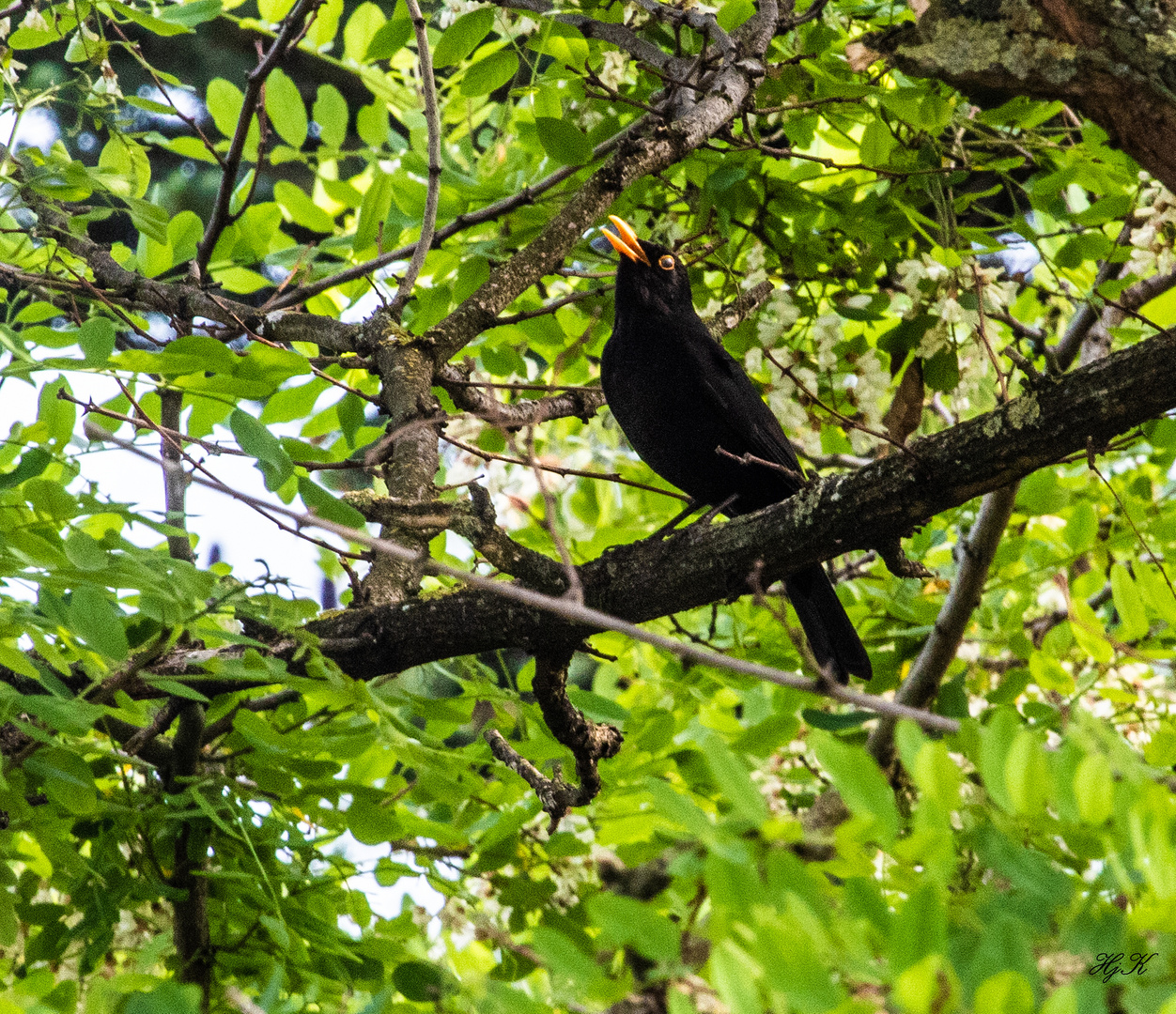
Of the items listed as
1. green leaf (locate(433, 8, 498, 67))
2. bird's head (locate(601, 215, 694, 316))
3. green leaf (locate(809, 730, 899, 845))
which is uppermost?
green leaf (locate(433, 8, 498, 67))

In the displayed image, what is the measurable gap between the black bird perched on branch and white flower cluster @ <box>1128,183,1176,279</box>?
116 cm

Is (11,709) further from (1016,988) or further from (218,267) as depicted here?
(218,267)

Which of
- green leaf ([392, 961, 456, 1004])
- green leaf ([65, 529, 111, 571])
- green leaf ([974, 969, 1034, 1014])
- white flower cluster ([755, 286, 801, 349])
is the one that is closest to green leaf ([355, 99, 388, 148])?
white flower cluster ([755, 286, 801, 349])

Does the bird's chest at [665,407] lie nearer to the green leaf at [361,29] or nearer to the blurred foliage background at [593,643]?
the blurred foliage background at [593,643]

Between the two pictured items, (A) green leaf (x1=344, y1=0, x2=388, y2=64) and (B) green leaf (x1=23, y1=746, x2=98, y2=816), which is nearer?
(B) green leaf (x1=23, y1=746, x2=98, y2=816)

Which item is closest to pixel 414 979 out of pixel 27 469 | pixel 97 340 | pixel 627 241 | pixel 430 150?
pixel 27 469

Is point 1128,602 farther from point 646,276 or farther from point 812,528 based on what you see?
point 646,276

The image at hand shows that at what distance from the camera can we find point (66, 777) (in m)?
1.79

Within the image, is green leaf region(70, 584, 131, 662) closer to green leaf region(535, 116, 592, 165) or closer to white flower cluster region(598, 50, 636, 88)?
green leaf region(535, 116, 592, 165)

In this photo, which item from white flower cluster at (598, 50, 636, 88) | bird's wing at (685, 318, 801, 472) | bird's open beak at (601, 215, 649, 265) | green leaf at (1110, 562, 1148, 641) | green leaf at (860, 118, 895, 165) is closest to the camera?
green leaf at (1110, 562, 1148, 641)

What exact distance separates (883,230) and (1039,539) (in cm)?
128

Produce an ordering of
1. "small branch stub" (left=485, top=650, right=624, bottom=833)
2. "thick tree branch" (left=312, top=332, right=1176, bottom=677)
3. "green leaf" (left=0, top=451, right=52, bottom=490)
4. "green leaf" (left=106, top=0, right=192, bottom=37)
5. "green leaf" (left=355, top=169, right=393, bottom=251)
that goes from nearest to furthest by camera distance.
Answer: "green leaf" (left=0, top=451, right=52, bottom=490), "thick tree branch" (left=312, top=332, right=1176, bottom=677), "small branch stub" (left=485, top=650, right=624, bottom=833), "green leaf" (left=106, top=0, right=192, bottom=37), "green leaf" (left=355, top=169, right=393, bottom=251)

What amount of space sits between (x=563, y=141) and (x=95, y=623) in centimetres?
175

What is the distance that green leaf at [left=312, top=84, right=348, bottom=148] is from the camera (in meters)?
3.20
